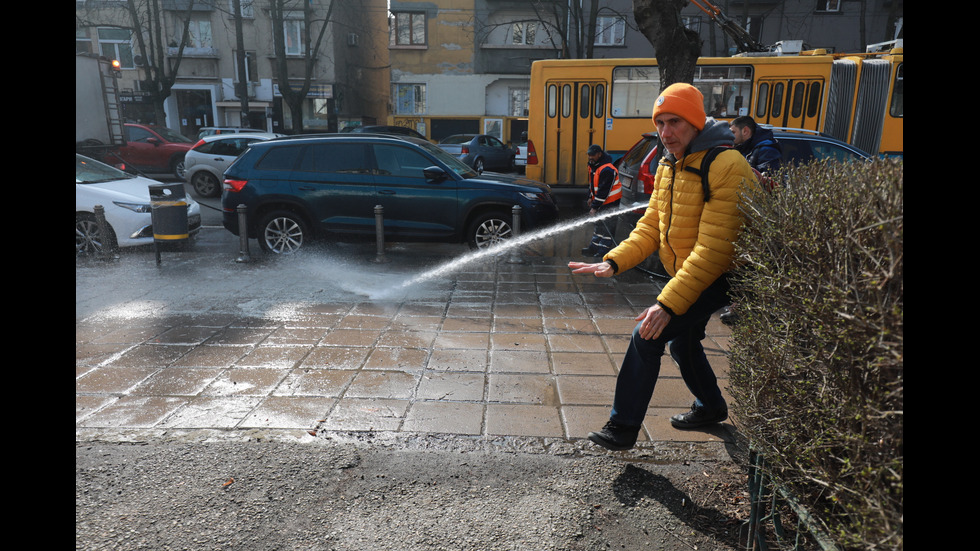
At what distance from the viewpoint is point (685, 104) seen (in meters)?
2.89

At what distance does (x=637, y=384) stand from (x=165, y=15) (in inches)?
1486

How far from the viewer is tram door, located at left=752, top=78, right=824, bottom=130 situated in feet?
40.2

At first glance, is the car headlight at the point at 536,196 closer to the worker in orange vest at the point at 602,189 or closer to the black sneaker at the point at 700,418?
the worker in orange vest at the point at 602,189

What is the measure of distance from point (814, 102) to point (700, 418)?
439 inches

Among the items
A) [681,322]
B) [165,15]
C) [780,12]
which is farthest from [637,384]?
[165,15]

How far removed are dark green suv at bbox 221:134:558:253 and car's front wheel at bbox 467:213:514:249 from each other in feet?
0.05

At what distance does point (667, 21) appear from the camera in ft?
28.6

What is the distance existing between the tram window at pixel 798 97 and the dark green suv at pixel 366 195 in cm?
696

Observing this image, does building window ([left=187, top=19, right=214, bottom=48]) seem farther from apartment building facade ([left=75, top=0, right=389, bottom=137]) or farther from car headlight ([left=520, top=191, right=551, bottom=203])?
car headlight ([left=520, top=191, right=551, bottom=203])

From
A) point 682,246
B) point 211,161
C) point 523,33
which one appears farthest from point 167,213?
point 523,33

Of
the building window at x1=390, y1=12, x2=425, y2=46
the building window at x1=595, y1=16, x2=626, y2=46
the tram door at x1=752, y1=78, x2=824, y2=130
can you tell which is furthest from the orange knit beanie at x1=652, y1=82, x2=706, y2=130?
the building window at x1=390, y1=12, x2=425, y2=46

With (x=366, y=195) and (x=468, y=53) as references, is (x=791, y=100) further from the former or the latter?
(x=468, y=53)

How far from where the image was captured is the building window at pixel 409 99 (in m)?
31.1
